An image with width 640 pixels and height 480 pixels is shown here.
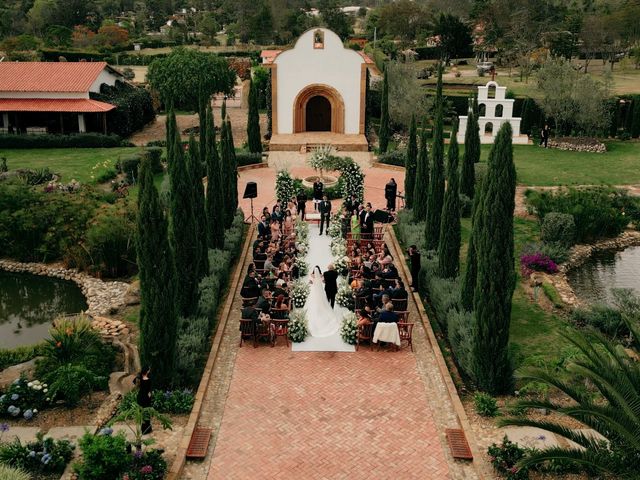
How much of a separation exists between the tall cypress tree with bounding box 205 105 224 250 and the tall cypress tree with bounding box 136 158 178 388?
719 centimetres

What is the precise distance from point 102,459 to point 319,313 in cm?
687

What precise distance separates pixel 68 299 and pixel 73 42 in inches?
2783

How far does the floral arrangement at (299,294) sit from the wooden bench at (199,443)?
5264mm

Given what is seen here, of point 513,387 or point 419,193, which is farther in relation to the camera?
point 419,193

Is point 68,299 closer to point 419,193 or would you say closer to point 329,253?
point 329,253

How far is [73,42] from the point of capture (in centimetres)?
8200

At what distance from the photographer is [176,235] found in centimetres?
1596

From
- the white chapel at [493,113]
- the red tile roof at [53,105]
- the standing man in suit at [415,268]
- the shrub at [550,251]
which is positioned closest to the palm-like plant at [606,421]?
the standing man in suit at [415,268]

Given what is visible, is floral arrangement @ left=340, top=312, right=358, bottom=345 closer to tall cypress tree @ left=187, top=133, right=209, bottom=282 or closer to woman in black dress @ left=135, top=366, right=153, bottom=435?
tall cypress tree @ left=187, top=133, right=209, bottom=282

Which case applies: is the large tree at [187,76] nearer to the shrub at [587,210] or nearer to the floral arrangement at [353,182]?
the floral arrangement at [353,182]

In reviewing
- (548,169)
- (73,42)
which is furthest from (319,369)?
(73,42)

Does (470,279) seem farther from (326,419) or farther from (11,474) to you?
(11,474)

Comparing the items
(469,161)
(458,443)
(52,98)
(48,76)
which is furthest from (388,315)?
(48,76)

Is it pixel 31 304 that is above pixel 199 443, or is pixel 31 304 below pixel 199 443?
below
